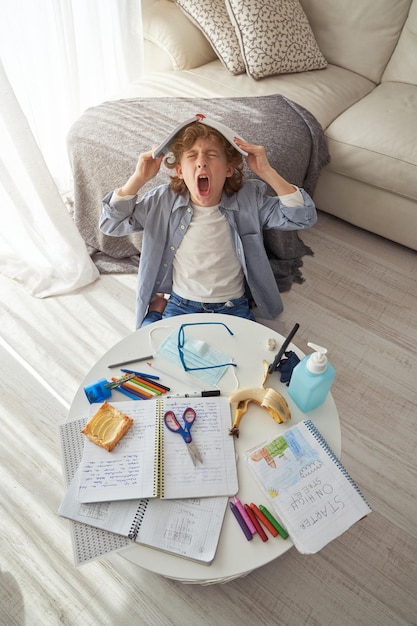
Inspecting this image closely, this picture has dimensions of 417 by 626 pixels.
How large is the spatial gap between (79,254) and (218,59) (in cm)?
131

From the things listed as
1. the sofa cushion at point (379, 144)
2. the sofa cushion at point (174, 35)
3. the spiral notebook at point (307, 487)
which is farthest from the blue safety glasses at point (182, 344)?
the sofa cushion at point (174, 35)

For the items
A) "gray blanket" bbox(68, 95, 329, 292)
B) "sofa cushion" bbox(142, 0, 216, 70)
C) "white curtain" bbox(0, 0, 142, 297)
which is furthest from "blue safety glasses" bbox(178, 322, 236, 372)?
"sofa cushion" bbox(142, 0, 216, 70)

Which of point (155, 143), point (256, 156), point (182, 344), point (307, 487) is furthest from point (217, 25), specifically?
point (307, 487)

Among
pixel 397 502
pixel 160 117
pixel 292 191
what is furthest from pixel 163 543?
pixel 160 117

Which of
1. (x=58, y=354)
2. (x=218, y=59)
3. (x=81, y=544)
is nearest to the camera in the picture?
(x=81, y=544)

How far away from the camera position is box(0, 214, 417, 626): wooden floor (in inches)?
44.8

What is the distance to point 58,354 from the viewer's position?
163 cm

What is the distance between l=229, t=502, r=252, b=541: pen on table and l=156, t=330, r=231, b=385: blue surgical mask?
0.29 meters

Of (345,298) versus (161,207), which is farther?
(345,298)

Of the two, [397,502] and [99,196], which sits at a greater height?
[99,196]

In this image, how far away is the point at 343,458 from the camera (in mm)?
1409

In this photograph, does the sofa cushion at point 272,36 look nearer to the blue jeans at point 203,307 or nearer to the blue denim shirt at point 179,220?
the blue denim shirt at point 179,220

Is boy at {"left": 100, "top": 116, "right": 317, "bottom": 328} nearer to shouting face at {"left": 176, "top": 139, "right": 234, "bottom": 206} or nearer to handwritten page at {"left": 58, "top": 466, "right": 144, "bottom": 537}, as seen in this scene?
shouting face at {"left": 176, "top": 139, "right": 234, "bottom": 206}

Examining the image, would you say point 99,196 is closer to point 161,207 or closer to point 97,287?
A: point 97,287
